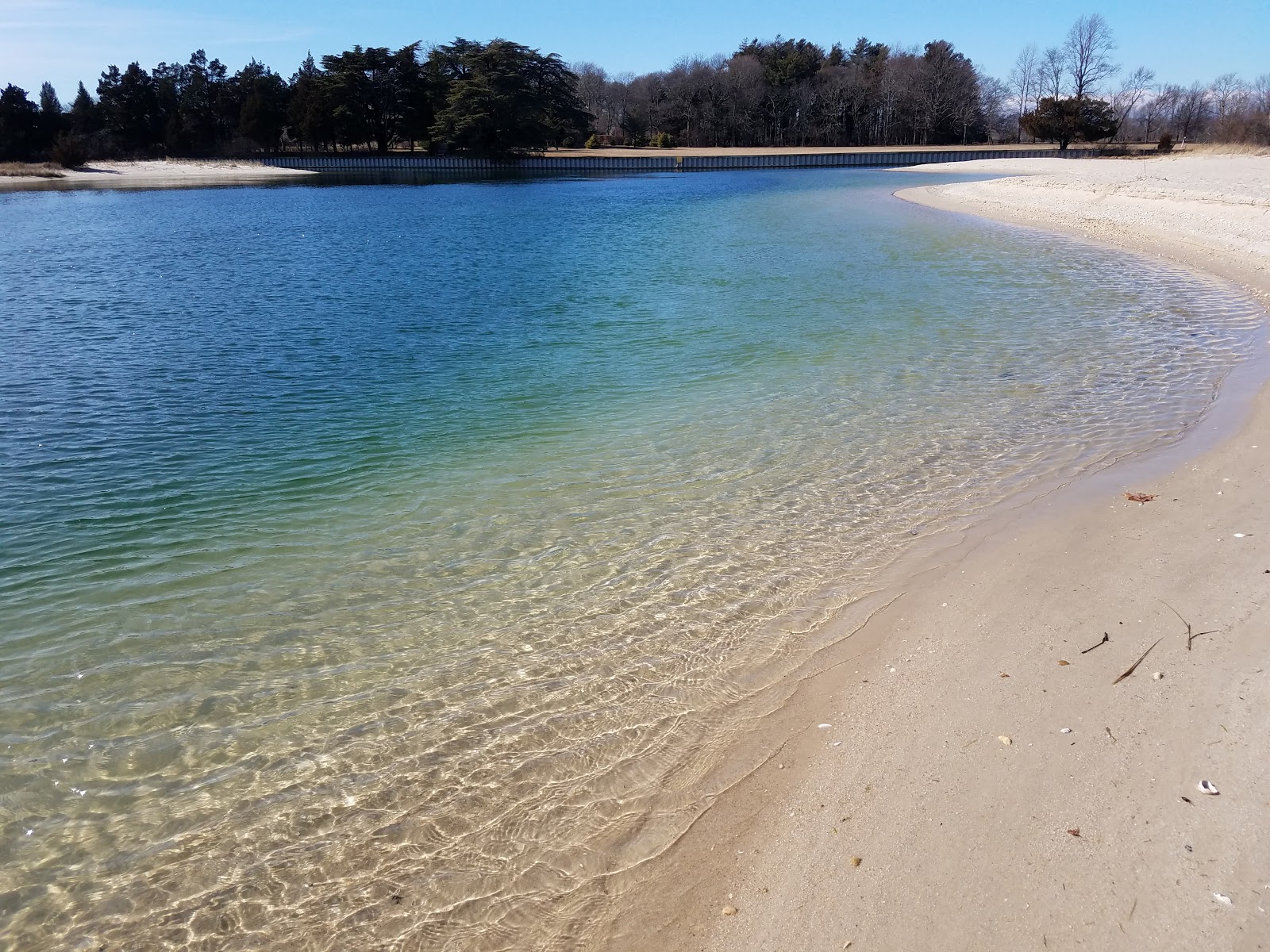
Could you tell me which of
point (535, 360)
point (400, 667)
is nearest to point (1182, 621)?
point (400, 667)

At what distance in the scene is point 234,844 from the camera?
11.5 feet

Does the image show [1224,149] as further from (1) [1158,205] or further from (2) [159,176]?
(2) [159,176]

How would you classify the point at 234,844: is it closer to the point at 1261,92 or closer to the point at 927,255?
the point at 927,255

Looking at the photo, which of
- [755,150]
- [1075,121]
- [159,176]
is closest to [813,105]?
[755,150]

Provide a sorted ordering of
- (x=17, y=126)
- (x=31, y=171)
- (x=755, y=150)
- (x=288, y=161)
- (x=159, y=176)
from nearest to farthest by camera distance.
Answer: (x=31, y=171) → (x=159, y=176) → (x=17, y=126) → (x=288, y=161) → (x=755, y=150)

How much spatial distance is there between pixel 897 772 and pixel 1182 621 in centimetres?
221

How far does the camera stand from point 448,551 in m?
6.05

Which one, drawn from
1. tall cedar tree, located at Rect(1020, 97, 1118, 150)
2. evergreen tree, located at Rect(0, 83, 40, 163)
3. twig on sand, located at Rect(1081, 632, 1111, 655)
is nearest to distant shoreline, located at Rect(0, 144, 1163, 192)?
tall cedar tree, located at Rect(1020, 97, 1118, 150)

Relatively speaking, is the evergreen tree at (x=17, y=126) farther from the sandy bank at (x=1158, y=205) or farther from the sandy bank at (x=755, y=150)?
the sandy bank at (x=1158, y=205)

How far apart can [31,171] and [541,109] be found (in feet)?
132

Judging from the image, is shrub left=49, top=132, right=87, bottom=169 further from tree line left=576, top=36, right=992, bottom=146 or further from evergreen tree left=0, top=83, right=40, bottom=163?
tree line left=576, top=36, right=992, bottom=146

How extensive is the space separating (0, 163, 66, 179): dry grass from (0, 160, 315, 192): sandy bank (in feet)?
0.75

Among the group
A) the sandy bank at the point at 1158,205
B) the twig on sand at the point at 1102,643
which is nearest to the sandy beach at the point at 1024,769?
the twig on sand at the point at 1102,643

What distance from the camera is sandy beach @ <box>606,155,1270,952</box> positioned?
2.91 meters
